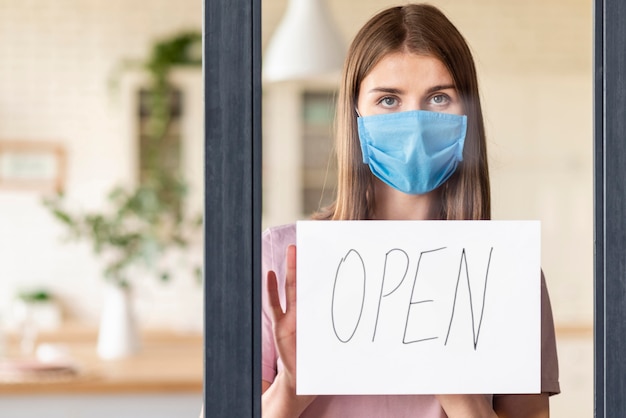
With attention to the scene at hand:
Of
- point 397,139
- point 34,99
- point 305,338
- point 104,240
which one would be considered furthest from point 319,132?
point 34,99

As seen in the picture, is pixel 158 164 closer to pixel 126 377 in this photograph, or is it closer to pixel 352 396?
pixel 126 377

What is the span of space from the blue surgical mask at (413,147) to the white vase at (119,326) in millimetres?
2492

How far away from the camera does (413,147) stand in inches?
33.8

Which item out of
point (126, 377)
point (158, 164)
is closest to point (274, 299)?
point (126, 377)

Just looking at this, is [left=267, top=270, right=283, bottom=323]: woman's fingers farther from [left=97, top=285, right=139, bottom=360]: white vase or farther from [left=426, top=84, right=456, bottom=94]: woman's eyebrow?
[left=97, top=285, right=139, bottom=360]: white vase

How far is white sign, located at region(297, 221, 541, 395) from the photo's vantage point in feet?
2.81

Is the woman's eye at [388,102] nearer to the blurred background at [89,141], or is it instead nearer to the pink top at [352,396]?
the pink top at [352,396]

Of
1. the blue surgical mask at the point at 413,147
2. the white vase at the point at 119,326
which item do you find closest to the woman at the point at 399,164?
the blue surgical mask at the point at 413,147

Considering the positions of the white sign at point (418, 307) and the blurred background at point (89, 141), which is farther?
the blurred background at point (89, 141)

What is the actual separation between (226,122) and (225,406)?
0.26 m

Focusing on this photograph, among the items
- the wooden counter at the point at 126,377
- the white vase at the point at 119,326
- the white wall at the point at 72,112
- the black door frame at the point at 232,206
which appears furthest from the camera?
the white wall at the point at 72,112

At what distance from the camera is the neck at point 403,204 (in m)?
0.86

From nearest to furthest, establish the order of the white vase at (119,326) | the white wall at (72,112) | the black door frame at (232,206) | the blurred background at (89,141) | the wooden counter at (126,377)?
the black door frame at (232,206)
the wooden counter at (126,377)
the white vase at (119,326)
the blurred background at (89,141)
the white wall at (72,112)

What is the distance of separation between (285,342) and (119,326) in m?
2.48
